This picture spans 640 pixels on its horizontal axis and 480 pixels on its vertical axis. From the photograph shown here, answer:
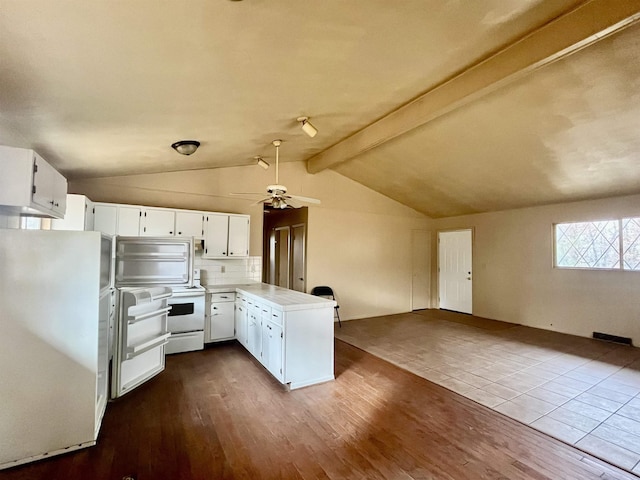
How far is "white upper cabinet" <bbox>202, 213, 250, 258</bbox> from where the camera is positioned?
4996 millimetres

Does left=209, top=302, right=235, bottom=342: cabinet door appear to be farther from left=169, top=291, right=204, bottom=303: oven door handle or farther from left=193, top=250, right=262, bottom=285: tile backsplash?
left=193, top=250, right=262, bottom=285: tile backsplash

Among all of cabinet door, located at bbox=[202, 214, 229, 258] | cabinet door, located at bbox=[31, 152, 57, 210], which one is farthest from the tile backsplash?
cabinet door, located at bbox=[31, 152, 57, 210]

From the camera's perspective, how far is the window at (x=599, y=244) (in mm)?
5082

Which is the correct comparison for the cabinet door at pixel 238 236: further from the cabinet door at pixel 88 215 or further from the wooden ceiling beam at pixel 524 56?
the wooden ceiling beam at pixel 524 56

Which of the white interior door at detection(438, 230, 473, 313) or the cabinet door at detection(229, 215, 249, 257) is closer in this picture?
the cabinet door at detection(229, 215, 249, 257)

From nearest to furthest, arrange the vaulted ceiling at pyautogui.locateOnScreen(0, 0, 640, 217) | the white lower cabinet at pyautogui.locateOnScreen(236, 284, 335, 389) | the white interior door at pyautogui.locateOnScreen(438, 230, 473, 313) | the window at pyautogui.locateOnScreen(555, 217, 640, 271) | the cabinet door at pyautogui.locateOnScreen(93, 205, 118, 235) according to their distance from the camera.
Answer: the vaulted ceiling at pyautogui.locateOnScreen(0, 0, 640, 217) < the white lower cabinet at pyautogui.locateOnScreen(236, 284, 335, 389) < the cabinet door at pyautogui.locateOnScreen(93, 205, 118, 235) < the window at pyautogui.locateOnScreen(555, 217, 640, 271) < the white interior door at pyautogui.locateOnScreen(438, 230, 473, 313)

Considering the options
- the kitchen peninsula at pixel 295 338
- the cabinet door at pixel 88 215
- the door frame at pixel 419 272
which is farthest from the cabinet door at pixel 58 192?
the door frame at pixel 419 272

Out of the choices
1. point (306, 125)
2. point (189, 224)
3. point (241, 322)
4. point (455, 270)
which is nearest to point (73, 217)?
point (189, 224)

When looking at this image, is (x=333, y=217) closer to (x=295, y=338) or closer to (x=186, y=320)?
(x=186, y=320)

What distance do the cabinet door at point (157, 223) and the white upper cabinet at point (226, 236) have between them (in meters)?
0.52

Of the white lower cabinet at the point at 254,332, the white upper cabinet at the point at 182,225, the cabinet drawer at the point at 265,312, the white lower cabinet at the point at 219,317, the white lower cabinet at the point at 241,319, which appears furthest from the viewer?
the white lower cabinet at the point at 219,317

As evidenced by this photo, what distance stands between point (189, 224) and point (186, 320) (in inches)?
57.5

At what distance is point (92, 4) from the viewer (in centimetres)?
132

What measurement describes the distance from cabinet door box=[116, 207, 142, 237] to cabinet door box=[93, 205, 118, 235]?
0.15 feet
